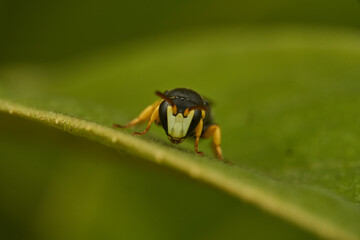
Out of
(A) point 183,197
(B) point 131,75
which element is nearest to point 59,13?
(B) point 131,75

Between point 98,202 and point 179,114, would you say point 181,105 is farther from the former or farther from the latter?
point 98,202

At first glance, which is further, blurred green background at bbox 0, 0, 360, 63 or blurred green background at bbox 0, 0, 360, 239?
blurred green background at bbox 0, 0, 360, 63

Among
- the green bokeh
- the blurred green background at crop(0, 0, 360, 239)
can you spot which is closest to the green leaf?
the blurred green background at crop(0, 0, 360, 239)

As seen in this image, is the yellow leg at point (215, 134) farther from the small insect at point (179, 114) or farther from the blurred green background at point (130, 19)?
the blurred green background at point (130, 19)

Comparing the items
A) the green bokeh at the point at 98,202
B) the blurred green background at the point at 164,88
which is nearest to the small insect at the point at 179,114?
the blurred green background at the point at 164,88

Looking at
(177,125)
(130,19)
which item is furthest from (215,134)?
(130,19)

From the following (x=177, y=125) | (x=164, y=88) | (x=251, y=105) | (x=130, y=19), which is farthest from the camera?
(x=130, y=19)

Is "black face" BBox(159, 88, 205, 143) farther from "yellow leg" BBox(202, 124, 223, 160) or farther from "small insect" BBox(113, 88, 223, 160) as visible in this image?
"yellow leg" BBox(202, 124, 223, 160)

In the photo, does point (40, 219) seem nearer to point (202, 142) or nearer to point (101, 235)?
point (101, 235)
